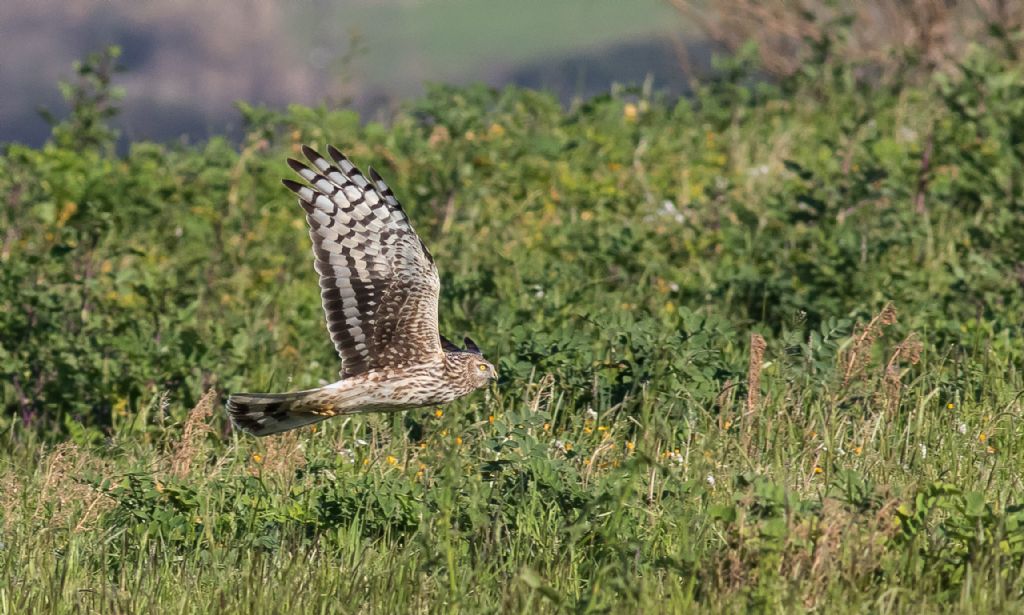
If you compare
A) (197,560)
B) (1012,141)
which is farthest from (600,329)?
(1012,141)

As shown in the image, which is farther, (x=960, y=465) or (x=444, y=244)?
(x=444, y=244)

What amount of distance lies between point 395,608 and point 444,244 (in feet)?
17.2

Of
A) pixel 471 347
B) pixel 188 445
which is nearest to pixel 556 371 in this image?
pixel 471 347

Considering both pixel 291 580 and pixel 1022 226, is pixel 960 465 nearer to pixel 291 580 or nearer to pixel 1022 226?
pixel 291 580

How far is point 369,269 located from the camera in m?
6.60

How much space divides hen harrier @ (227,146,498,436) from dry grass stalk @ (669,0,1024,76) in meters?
8.44

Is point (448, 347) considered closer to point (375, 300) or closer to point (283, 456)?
point (375, 300)

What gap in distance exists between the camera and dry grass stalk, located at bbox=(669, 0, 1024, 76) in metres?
14.5

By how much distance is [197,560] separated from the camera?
520 cm

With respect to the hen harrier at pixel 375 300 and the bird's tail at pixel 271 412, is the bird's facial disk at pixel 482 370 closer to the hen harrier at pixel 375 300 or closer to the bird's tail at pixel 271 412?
the hen harrier at pixel 375 300

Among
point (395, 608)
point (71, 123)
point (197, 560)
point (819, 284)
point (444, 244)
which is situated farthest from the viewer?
point (71, 123)

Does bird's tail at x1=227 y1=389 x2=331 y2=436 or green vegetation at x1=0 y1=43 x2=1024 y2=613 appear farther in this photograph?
bird's tail at x1=227 y1=389 x2=331 y2=436

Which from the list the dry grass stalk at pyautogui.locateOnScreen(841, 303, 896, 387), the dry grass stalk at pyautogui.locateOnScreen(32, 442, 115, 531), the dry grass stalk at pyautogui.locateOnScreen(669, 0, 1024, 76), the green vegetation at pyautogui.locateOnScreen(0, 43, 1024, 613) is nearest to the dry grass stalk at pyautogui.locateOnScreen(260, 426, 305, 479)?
the green vegetation at pyautogui.locateOnScreen(0, 43, 1024, 613)

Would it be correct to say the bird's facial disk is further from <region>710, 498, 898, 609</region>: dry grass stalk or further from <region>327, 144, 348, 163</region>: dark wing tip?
<region>710, 498, 898, 609</region>: dry grass stalk
